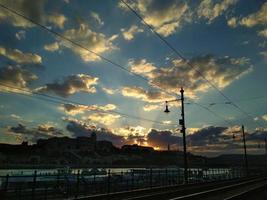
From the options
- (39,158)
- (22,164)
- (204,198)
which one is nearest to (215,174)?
(204,198)

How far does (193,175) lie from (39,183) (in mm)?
33677

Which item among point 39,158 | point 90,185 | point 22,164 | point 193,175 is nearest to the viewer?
point 90,185

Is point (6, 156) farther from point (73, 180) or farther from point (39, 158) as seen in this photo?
point (73, 180)

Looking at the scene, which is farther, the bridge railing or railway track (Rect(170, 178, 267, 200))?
the bridge railing

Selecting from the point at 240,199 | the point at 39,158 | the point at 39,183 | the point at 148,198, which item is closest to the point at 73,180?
the point at 39,183

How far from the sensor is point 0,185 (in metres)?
28.7

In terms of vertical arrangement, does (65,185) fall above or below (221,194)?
above

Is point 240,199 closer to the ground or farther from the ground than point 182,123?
closer to the ground

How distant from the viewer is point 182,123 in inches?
1446

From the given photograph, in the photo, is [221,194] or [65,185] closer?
[221,194]

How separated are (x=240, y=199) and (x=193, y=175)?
4027cm

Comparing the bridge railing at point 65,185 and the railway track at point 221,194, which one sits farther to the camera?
the bridge railing at point 65,185

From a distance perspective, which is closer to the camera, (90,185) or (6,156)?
(90,185)

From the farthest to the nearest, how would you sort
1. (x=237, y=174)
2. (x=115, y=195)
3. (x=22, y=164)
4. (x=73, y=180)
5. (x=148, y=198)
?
(x=22, y=164)
(x=237, y=174)
(x=73, y=180)
(x=115, y=195)
(x=148, y=198)
